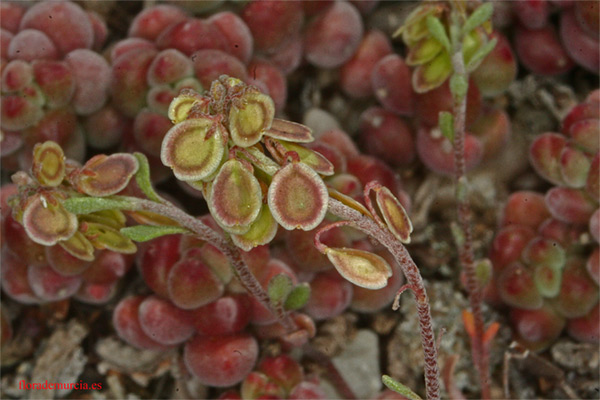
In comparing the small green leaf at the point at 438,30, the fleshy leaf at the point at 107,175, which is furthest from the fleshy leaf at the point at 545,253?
the fleshy leaf at the point at 107,175

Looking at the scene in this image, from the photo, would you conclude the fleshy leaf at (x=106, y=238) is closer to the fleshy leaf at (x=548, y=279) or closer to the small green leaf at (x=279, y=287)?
the small green leaf at (x=279, y=287)

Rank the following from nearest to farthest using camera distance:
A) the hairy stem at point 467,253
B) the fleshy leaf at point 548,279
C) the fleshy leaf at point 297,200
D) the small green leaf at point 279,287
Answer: the fleshy leaf at point 297,200
the small green leaf at point 279,287
the hairy stem at point 467,253
the fleshy leaf at point 548,279

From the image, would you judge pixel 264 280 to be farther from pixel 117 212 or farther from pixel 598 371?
pixel 598 371

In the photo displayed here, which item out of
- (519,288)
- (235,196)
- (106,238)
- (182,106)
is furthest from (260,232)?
(519,288)

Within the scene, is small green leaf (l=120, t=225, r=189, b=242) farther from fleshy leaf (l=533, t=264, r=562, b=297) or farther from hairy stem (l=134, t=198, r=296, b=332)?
fleshy leaf (l=533, t=264, r=562, b=297)

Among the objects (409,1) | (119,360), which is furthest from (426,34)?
(119,360)

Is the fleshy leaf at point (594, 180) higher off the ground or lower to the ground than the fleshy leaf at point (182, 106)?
lower
